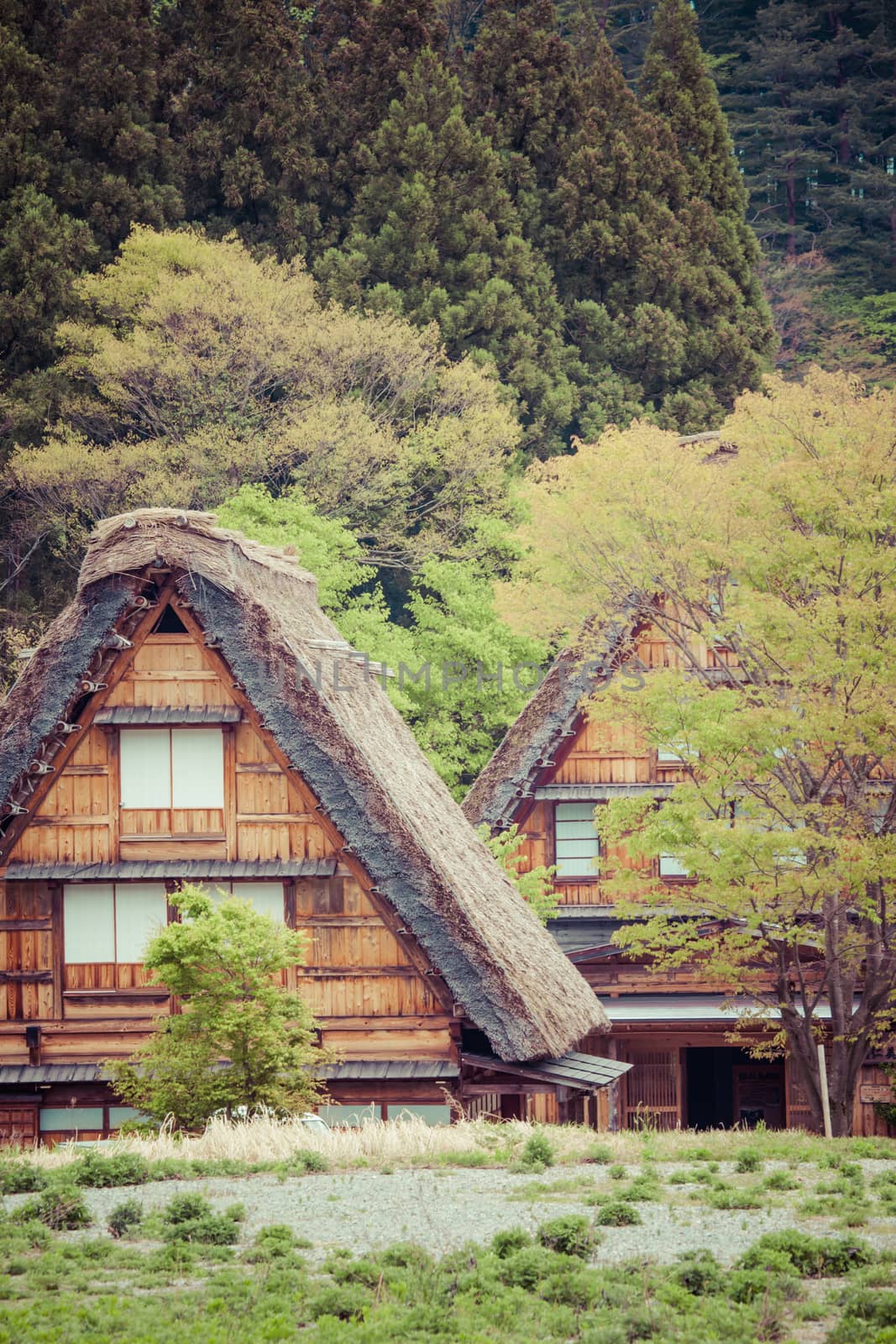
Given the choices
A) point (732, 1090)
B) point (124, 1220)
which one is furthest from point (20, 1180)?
point (732, 1090)

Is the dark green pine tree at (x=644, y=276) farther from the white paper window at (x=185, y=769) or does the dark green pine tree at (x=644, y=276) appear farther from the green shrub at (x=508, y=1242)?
the green shrub at (x=508, y=1242)

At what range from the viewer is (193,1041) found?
18156mm

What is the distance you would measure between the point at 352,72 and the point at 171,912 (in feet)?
114

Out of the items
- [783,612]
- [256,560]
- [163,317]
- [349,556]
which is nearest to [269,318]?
[163,317]

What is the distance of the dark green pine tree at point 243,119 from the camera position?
4594 cm

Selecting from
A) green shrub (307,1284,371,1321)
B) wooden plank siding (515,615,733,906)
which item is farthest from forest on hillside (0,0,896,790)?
green shrub (307,1284,371,1321)

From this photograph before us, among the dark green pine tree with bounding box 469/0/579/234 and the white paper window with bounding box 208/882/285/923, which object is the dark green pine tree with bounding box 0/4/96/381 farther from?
the white paper window with bounding box 208/882/285/923

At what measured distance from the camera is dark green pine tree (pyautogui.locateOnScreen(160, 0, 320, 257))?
151 feet

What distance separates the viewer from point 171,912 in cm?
2209

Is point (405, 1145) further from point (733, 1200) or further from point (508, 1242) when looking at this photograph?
point (508, 1242)

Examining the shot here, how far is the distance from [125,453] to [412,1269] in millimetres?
28602

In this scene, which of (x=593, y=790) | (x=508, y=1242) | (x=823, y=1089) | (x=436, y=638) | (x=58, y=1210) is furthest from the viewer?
(x=436, y=638)

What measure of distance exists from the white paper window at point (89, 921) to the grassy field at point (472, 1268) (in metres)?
6.59

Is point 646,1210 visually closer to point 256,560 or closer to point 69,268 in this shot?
point 256,560
